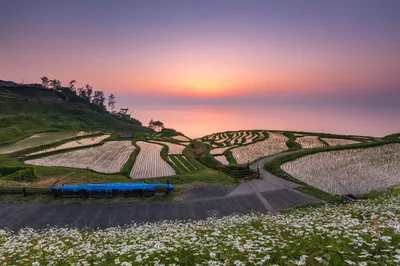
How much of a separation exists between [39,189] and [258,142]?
158 ft

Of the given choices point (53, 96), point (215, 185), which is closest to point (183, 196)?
point (215, 185)

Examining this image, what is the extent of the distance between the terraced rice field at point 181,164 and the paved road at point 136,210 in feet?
40.0

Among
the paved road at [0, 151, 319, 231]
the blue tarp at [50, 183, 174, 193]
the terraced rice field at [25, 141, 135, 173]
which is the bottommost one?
the paved road at [0, 151, 319, 231]

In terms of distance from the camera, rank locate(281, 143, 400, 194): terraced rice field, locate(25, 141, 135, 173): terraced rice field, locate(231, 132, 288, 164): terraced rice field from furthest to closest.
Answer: locate(231, 132, 288, 164): terraced rice field < locate(25, 141, 135, 173): terraced rice field < locate(281, 143, 400, 194): terraced rice field

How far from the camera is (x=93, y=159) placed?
38.8 meters

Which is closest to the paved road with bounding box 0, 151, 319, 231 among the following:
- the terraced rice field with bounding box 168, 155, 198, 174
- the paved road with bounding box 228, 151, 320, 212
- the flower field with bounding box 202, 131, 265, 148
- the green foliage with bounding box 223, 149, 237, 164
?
the paved road with bounding box 228, 151, 320, 212

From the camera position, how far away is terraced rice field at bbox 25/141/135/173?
3422 cm

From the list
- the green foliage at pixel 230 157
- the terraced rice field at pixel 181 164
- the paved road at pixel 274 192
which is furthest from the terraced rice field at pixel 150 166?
the green foliage at pixel 230 157

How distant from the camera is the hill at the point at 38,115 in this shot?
7361 cm

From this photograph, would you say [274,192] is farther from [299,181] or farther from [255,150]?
[255,150]

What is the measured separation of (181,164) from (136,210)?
17800mm

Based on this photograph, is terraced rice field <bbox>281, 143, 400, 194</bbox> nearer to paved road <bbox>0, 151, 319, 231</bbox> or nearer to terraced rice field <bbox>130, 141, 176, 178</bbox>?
paved road <bbox>0, 151, 319, 231</bbox>

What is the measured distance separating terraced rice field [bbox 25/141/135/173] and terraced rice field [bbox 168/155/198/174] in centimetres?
862

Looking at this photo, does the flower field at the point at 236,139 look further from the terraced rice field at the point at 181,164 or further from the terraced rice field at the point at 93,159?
the terraced rice field at the point at 93,159
